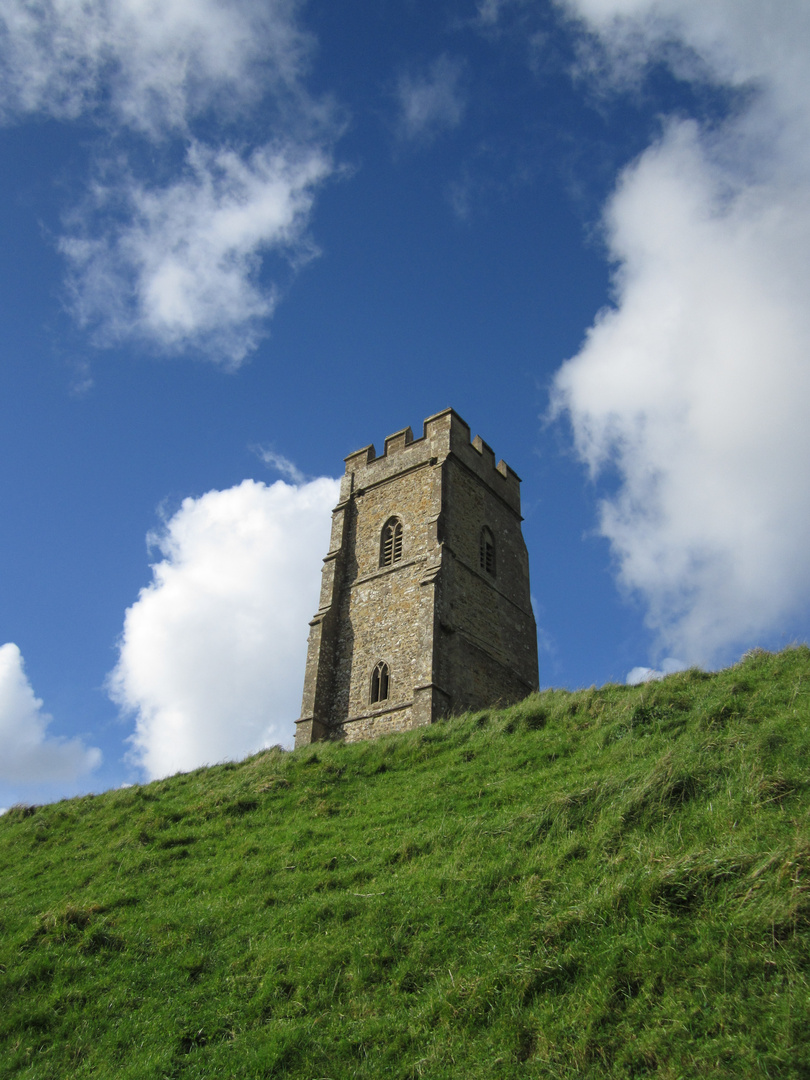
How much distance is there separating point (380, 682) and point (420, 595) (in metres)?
2.86

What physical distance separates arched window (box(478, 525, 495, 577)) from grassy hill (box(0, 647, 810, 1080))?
A: 12410 millimetres

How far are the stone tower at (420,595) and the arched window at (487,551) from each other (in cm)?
4

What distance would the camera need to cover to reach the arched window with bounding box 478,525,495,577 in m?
25.8

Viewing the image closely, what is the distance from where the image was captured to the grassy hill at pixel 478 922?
6.18 metres

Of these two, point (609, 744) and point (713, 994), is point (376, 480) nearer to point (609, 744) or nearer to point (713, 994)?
point (609, 744)

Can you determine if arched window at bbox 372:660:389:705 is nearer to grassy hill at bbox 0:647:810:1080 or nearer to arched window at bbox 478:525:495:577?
arched window at bbox 478:525:495:577

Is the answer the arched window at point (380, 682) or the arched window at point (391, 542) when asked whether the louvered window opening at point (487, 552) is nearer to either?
the arched window at point (391, 542)

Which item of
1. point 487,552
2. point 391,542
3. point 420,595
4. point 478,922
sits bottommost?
point 478,922

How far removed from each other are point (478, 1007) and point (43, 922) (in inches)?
261

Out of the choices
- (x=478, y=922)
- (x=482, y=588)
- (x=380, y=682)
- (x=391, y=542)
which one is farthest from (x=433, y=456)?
(x=478, y=922)

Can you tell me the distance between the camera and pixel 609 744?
12.4 m

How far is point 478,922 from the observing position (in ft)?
26.4

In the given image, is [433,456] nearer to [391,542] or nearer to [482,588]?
[391,542]

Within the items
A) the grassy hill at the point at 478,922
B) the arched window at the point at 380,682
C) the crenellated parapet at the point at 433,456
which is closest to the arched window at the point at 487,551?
the crenellated parapet at the point at 433,456
